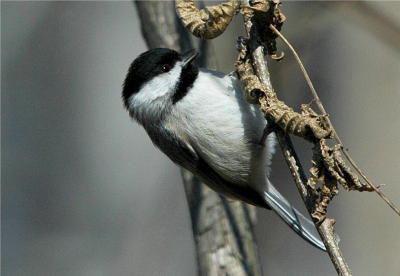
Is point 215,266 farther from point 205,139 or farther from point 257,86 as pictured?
point 257,86

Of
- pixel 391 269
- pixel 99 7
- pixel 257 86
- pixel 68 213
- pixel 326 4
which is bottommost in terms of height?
pixel 391 269

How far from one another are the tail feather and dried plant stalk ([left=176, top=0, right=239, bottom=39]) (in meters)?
0.98

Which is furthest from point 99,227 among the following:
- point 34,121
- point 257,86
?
point 257,86

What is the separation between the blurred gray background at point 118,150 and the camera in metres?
4.37

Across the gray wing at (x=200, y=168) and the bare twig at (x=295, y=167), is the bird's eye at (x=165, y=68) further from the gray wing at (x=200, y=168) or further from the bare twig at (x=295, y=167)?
the bare twig at (x=295, y=167)

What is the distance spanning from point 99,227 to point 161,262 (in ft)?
2.27

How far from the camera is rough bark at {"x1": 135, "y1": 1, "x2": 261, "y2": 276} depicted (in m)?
2.95

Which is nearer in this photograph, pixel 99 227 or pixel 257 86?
pixel 257 86

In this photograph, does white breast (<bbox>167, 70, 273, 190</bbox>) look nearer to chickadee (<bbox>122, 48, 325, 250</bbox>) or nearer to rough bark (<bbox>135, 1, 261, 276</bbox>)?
chickadee (<bbox>122, 48, 325, 250</bbox>)

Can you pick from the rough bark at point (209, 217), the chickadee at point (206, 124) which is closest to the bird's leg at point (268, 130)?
the chickadee at point (206, 124)

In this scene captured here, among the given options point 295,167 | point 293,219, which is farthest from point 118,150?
point 295,167

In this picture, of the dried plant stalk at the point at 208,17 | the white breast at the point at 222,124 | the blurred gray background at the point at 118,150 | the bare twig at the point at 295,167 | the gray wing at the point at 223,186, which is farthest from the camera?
the blurred gray background at the point at 118,150

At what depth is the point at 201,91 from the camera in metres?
2.94

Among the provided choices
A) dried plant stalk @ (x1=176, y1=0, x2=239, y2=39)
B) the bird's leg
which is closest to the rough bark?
the bird's leg
